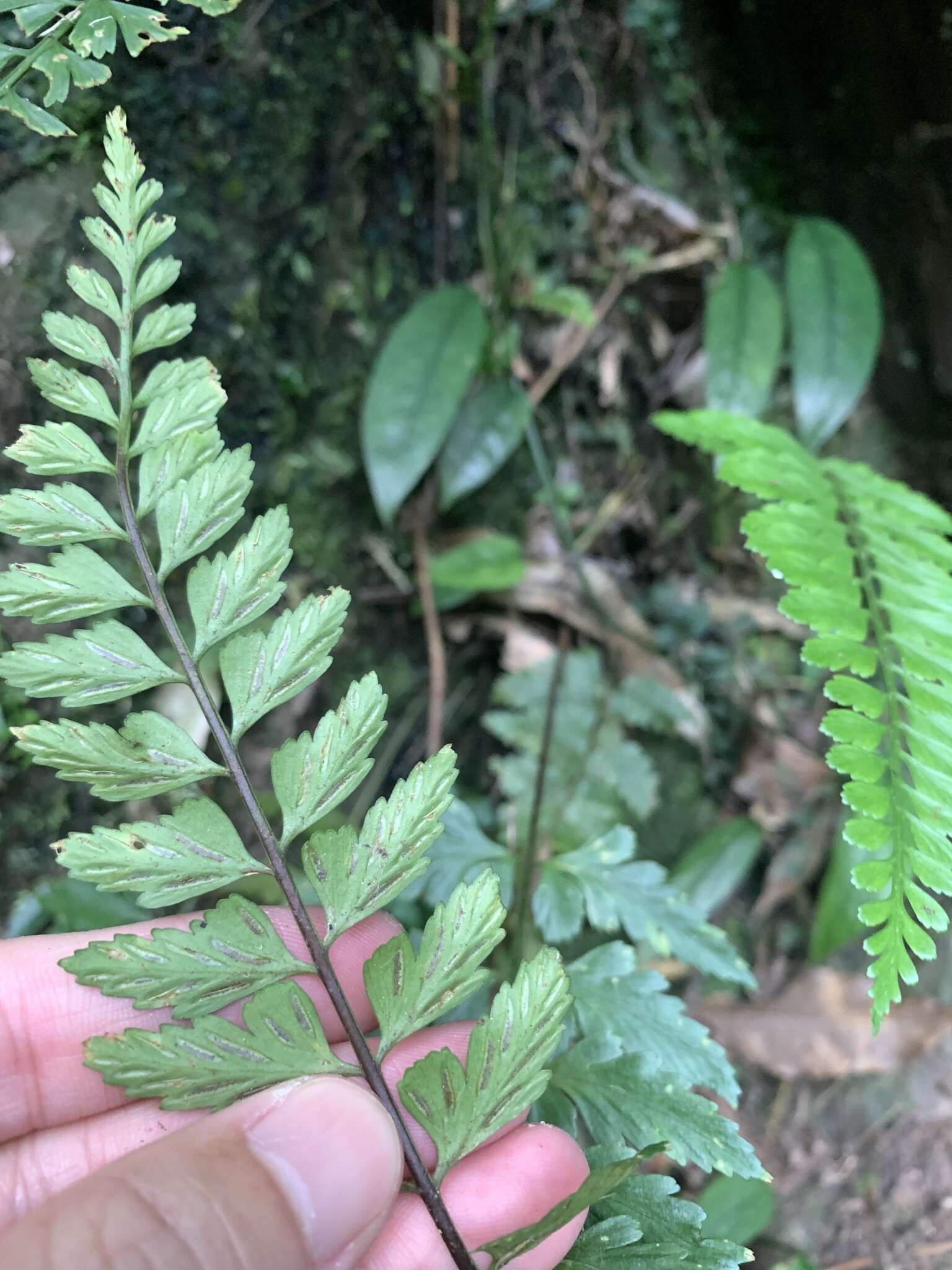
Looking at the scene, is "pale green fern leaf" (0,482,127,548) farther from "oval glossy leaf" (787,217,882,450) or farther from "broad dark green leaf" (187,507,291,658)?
"oval glossy leaf" (787,217,882,450)

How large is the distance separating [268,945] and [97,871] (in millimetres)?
147

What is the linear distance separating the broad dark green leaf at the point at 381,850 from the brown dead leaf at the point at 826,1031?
1.02 m

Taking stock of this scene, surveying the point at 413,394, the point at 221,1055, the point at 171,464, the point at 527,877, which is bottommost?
the point at 527,877

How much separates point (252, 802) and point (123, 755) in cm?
11

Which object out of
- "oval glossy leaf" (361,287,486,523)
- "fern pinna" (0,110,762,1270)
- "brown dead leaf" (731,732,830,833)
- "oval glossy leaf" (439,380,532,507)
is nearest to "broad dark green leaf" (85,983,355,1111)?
"fern pinna" (0,110,762,1270)

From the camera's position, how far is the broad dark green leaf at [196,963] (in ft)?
2.13

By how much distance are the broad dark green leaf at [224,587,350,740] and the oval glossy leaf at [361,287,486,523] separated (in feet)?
2.36

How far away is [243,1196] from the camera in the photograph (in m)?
0.63

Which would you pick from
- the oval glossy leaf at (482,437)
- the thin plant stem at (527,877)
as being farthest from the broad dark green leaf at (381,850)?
the oval glossy leaf at (482,437)

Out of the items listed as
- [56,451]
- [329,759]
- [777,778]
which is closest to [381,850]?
[329,759]

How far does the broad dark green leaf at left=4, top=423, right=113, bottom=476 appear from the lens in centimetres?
69

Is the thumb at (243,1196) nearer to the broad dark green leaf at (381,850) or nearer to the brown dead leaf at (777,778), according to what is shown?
the broad dark green leaf at (381,850)

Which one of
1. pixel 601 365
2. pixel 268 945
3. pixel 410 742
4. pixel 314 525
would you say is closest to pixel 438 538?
pixel 314 525

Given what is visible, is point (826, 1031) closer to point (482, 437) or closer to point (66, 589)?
point (482, 437)
